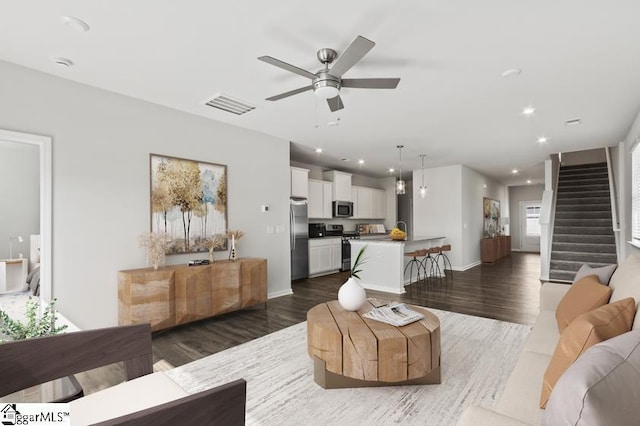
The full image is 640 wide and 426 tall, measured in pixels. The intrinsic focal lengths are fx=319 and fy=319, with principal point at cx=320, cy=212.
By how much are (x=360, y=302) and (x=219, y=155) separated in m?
3.02

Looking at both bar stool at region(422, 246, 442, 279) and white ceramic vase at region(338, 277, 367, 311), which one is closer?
white ceramic vase at region(338, 277, 367, 311)

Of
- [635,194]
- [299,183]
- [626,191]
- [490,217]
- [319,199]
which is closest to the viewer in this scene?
[635,194]

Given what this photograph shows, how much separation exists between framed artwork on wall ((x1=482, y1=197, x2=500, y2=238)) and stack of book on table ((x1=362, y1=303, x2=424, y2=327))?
26.2 ft

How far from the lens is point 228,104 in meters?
3.88

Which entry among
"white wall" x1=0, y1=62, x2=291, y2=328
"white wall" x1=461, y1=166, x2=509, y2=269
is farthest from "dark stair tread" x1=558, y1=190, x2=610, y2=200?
"white wall" x1=0, y1=62, x2=291, y2=328

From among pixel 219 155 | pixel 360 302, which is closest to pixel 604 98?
pixel 360 302

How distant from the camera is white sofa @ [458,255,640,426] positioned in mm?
1150

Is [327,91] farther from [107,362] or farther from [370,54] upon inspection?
[107,362]

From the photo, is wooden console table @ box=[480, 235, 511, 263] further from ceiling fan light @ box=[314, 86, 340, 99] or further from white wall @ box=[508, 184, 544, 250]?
ceiling fan light @ box=[314, 86, 340, 99]

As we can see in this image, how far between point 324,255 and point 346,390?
197 inches

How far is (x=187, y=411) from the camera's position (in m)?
0.79

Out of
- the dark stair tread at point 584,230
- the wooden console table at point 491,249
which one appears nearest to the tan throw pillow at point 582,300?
the dark stair tread at point 584,230

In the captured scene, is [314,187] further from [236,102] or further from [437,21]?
[437,21]

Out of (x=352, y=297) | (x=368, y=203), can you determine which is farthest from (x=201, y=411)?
(x=368, y=203)
